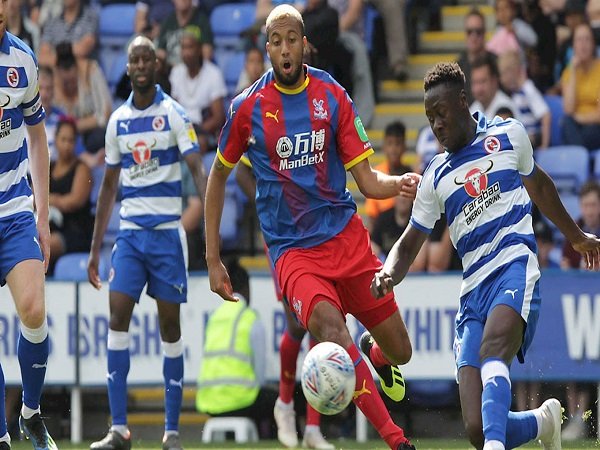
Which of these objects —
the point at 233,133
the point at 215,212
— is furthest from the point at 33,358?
the point at 233,133

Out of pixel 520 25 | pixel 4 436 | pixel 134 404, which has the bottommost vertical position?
pixel 134 404

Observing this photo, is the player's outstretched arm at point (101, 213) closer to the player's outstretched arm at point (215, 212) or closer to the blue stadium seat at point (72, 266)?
the player's outstretched arm at point (215, 212)

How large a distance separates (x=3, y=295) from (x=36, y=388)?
180 inches

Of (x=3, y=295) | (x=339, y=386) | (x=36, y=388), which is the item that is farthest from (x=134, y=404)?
(x=339, y=386)

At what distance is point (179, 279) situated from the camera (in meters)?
10.6

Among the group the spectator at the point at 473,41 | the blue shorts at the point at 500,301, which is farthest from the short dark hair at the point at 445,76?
the spectator at the point at 473,41

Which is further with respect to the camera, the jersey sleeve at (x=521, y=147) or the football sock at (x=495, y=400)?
the jersey sleeve at (x=521, y=147)

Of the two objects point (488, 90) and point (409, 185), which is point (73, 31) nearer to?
point (488, 90)

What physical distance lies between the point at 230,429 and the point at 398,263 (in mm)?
5258

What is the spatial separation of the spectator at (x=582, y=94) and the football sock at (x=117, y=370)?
5.33 meters

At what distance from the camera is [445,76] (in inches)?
298

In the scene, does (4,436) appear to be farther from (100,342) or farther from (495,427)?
(100,342)

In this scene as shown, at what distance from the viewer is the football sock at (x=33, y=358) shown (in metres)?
8.23

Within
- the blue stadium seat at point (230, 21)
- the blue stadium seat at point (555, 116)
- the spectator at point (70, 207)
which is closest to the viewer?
the blue stadium seat at point (555, 116)
